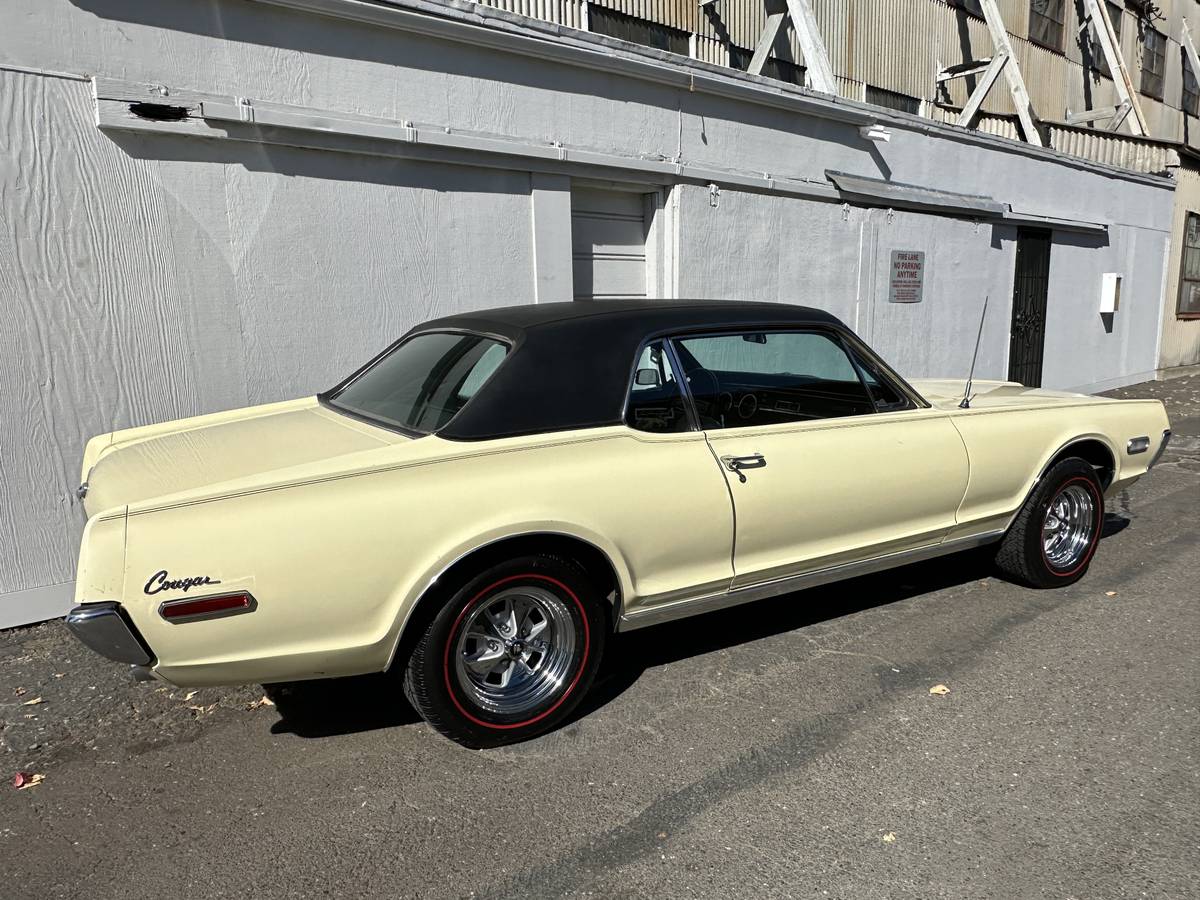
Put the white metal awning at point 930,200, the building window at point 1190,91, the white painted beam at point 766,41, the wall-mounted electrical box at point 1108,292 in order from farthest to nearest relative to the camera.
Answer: the building window at point 1190,91, the wall-mounted electrical box at point 1108,292, the white painted beam at point 766,41, the white metal awning at point 930,200

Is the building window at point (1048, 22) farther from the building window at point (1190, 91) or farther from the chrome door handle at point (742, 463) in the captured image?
the chrome door handle at point (742, 463)

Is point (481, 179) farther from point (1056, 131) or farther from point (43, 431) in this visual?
point (1056, 131)

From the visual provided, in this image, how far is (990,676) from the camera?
11.6ft

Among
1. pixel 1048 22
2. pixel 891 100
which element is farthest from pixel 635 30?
pixel 1048 22

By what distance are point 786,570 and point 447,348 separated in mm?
1711

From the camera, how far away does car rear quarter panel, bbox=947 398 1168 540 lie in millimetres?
4091

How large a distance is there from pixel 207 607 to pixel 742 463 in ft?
6.45

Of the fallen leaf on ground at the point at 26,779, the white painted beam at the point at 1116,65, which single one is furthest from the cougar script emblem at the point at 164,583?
the white painted beam at the point at 1116,65

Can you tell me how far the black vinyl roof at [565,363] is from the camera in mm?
3041

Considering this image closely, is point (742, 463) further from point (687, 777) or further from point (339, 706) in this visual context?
point (339, 706)

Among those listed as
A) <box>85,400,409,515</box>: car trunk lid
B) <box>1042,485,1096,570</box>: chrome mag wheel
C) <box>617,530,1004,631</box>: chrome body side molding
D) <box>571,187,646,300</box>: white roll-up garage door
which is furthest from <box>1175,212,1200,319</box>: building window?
<box>85,400,409,515</box>: car trunk lid

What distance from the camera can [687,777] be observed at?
2.87 metres

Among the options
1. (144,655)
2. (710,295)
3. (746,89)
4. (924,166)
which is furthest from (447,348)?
(924,166)

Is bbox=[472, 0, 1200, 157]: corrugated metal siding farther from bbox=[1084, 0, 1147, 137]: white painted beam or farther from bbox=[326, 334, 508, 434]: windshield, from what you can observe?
bbox=[326, 334, 508, 434]: windshield
